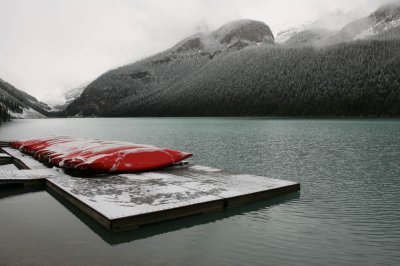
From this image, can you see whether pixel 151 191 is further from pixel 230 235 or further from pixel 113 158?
pixel 113 158

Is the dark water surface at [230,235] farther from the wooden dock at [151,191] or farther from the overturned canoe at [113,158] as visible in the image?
the overturned canoe at [113,158]

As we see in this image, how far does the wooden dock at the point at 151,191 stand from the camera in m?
9.55

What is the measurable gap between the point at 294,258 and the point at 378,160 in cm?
1974

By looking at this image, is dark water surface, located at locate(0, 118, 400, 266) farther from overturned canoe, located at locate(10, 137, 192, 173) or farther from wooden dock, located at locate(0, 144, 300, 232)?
overturned canoe, located at locate(10, 137, 192, 173)

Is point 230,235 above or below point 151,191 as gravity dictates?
below

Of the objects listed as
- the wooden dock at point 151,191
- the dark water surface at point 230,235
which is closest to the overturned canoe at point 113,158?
the wooden dock at point 151,191

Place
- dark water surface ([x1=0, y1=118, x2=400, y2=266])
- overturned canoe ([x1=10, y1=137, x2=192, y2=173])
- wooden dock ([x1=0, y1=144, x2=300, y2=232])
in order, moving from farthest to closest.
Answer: overturned canoe ([x1=10, y1=137, x2=192, y2=173]), wooden dock ([x1=0, y1=144, x2=300, y2=232]), dark water surface ([x1=0, y1=118, x2=400, y2=266])

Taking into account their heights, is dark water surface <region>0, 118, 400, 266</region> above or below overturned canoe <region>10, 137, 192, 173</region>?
below

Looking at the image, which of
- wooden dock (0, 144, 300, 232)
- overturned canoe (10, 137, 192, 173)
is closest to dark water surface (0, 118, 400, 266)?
wooden dock (0, 144, 300, 232)

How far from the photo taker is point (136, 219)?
9.20m

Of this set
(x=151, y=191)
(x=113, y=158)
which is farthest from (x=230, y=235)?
(x=113, y=158)

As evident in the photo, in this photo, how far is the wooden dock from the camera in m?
9.55

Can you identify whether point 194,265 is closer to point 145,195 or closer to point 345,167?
point 145,195

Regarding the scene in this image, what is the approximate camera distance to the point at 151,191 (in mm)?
11602
